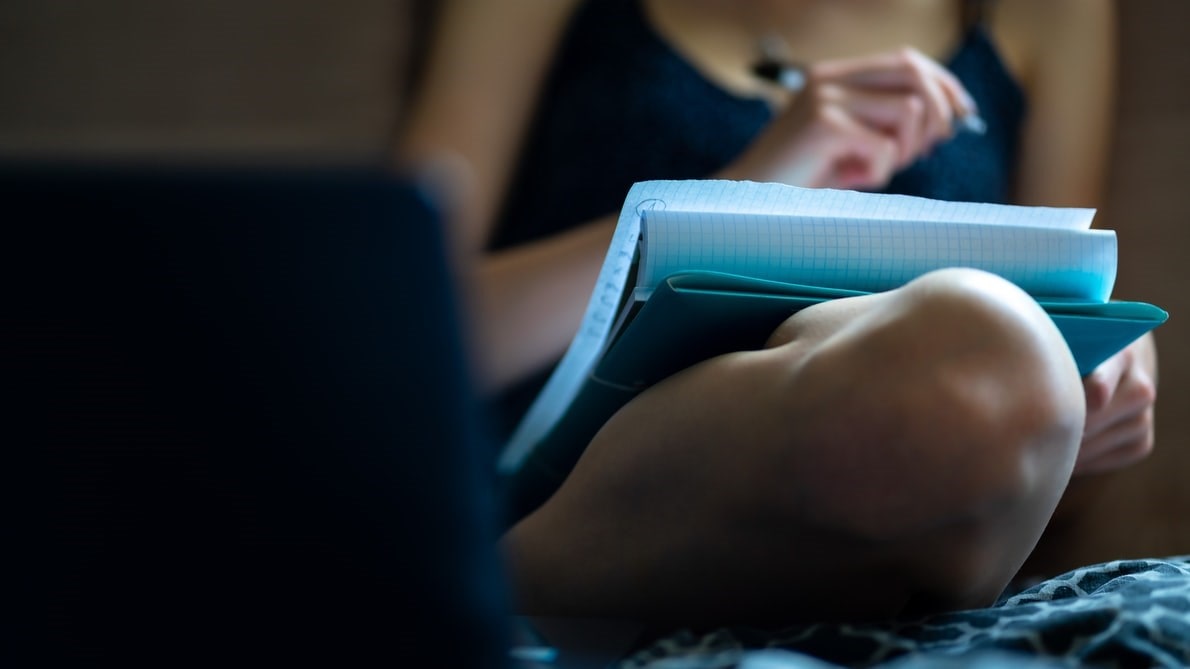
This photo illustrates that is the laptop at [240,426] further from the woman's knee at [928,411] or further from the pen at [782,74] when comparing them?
the pen at [782,74]

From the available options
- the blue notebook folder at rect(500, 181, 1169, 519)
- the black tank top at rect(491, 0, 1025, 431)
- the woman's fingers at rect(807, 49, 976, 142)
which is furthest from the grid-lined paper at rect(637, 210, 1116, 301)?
the black tank top at rect(491, 0, 1025, 431)

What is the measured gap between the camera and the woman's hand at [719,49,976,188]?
69 cm

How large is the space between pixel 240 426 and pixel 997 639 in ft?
0.79

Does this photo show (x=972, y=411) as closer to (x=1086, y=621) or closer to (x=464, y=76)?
(x=1086, y=621)

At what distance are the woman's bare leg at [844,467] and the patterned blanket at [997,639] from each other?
0.02 metres

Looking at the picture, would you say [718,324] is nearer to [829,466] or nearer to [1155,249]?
[829,466]

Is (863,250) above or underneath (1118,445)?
above

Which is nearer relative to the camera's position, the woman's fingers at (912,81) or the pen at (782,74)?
the woman's fingers at (912,81)

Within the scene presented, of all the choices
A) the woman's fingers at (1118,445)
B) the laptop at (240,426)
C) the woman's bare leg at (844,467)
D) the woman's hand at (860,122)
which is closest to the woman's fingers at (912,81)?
the woman's hand at (860,122)

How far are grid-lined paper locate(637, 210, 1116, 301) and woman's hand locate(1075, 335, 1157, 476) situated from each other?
0.07 m

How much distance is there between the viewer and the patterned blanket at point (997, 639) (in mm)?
317

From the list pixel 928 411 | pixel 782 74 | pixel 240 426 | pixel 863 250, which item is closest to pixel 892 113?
pixel 782 74

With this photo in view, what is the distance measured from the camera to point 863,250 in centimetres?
42

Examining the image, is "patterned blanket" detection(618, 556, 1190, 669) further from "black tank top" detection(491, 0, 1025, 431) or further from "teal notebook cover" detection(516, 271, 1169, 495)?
"black tank top" detection(491, 0, 1025, 431)
